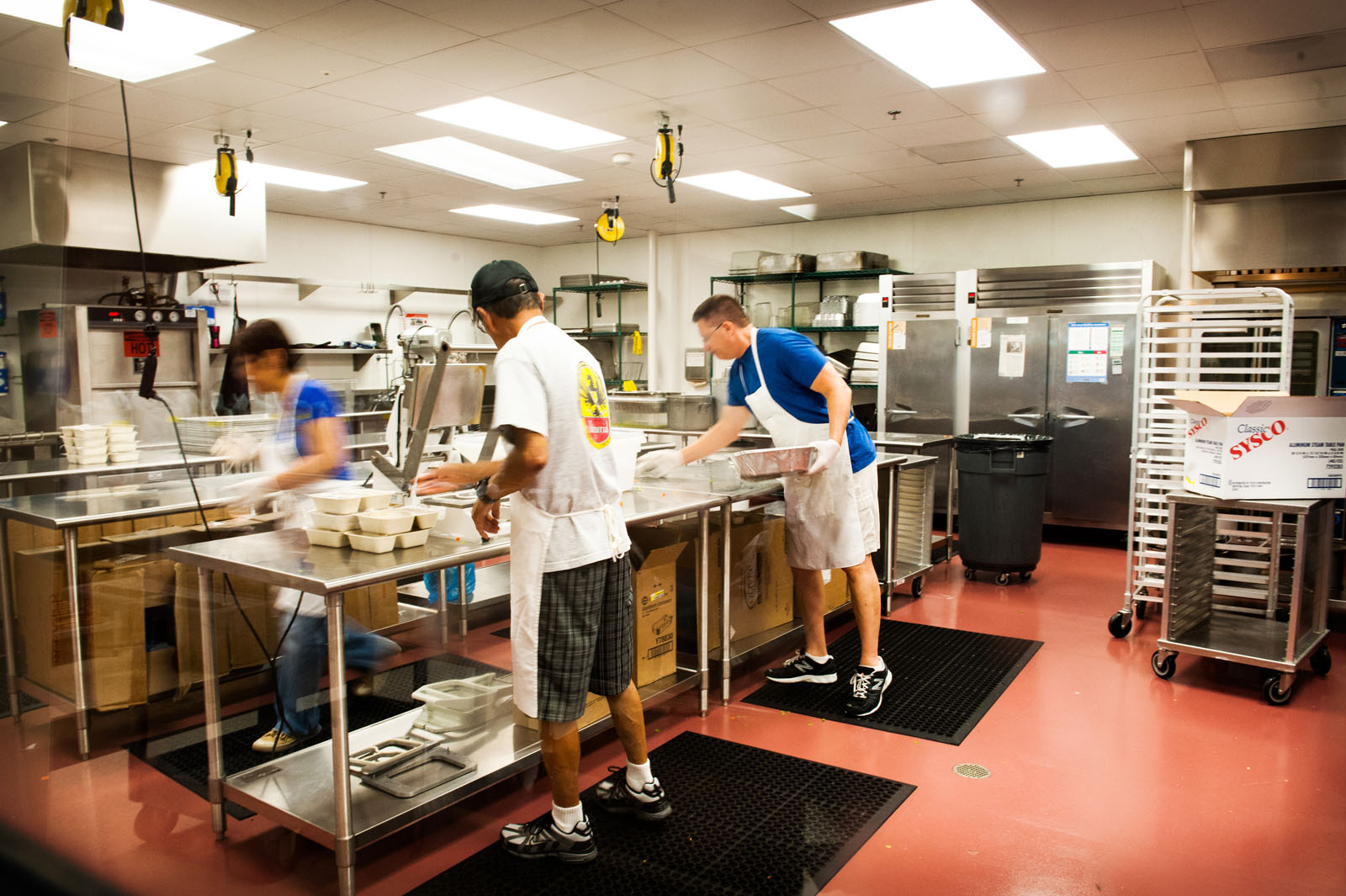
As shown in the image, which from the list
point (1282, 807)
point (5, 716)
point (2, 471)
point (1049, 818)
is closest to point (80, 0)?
point (2, 471)

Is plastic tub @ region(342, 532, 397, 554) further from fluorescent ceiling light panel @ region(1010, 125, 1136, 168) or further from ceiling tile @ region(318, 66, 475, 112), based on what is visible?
fluorescent ceiling light panel @ region(1010, 125, 1136, 168)

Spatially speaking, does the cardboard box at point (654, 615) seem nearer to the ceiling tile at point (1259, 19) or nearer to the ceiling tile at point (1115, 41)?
the ceiling tile at point (1115, 41)

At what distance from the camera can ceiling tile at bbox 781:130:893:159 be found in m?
5.45

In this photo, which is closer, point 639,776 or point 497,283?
point 497,283

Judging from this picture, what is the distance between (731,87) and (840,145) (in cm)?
143

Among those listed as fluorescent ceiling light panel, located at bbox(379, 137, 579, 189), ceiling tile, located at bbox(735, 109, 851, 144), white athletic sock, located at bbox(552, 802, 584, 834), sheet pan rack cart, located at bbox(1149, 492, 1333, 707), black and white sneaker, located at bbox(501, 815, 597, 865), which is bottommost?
black and white sneaker, located at bbox(501, 815, 597, 865)

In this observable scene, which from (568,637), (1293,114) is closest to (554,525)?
(568,637)

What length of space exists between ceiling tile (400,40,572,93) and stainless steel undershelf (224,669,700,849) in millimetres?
2934

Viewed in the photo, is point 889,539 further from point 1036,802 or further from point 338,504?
point 338,504

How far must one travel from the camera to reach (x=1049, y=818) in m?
2.53

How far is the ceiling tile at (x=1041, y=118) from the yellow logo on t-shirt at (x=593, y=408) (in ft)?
12.3

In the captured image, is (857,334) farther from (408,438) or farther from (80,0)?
(80,0)

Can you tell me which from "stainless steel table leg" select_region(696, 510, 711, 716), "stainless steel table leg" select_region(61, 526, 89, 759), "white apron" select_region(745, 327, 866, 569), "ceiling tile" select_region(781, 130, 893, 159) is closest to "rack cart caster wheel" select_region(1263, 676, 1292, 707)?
"white apron" select_region(745, 327, 866, 569)

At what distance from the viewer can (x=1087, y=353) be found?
6.39 m
